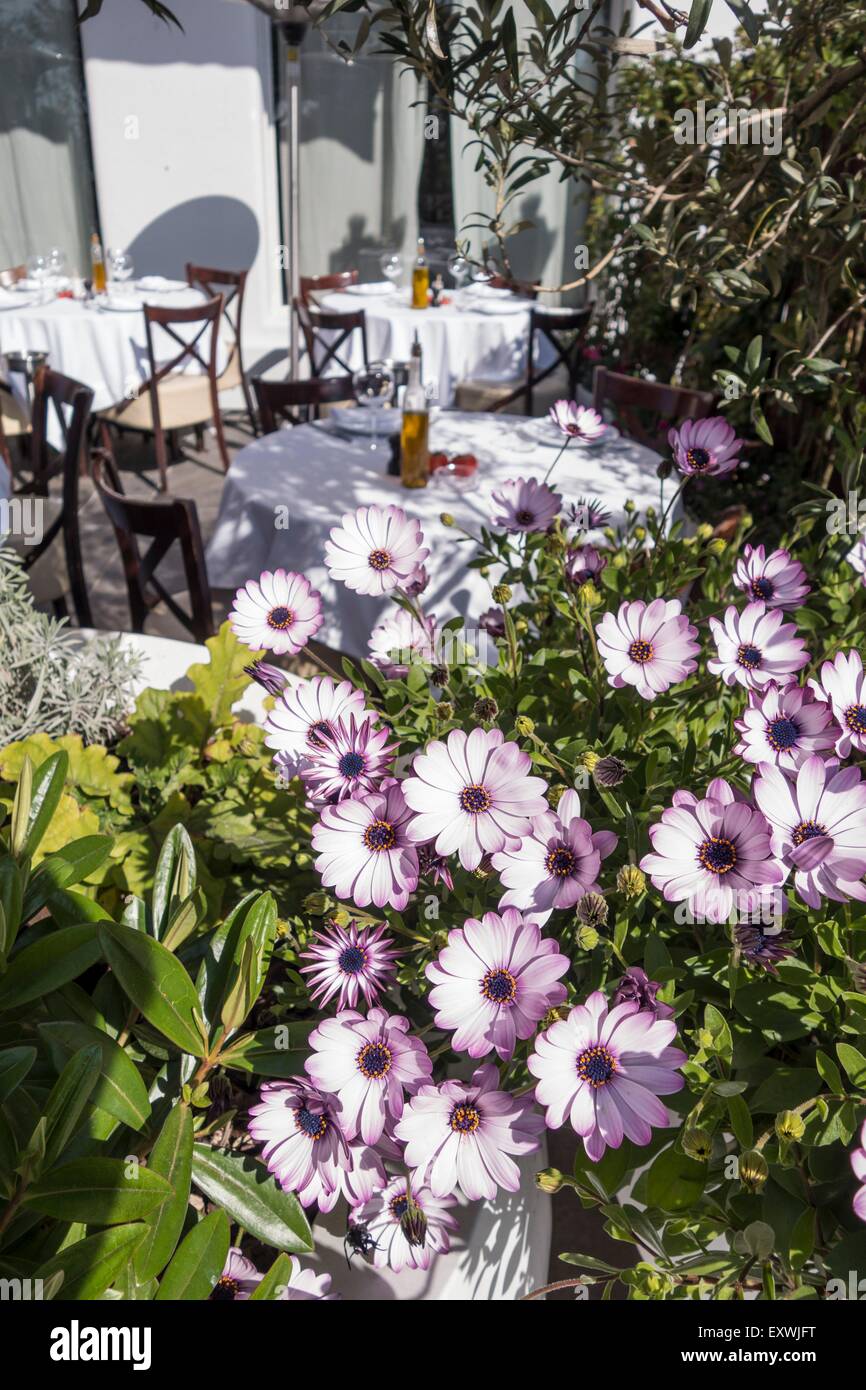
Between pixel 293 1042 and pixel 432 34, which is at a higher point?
pixel 432 34

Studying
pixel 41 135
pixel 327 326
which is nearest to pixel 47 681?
pixel 327 326

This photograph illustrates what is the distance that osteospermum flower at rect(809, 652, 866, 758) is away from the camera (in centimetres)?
60

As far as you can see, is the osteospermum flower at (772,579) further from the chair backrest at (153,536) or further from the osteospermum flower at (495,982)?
the chair backrest at (153,536)

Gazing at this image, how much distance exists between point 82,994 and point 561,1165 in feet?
1.41

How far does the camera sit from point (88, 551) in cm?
373

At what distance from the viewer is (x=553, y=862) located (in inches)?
22.3

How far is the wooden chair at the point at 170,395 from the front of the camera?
4.25 metres

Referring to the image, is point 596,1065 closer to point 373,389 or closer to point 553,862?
point 553,862

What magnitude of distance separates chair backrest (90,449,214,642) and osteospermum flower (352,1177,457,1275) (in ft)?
4.81

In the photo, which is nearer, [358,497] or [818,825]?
[818,825]

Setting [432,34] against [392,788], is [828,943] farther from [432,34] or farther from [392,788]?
[432,34]

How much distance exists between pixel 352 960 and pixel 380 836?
8 centimetres

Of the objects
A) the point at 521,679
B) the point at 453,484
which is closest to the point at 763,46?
the point at 453,484

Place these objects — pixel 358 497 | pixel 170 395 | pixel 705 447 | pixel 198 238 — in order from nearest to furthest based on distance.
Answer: pixel 705 447 < pixel 358 497 < pixel 170 395 < pixel 198 238
